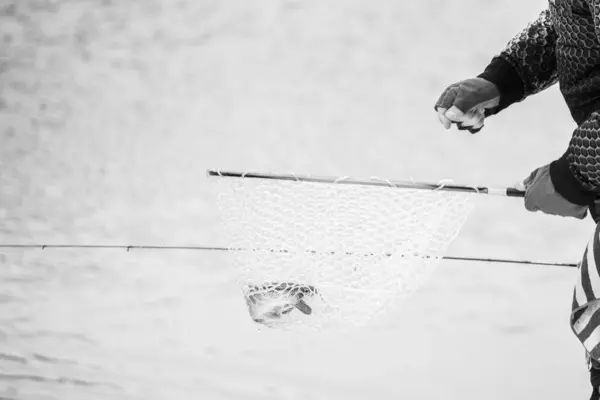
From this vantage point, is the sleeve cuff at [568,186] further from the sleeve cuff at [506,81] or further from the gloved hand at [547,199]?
the sleeve cuff at [506,81]

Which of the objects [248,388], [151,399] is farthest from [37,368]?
[248,388]

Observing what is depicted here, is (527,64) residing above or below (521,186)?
above

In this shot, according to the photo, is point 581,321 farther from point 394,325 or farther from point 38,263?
point 38,263

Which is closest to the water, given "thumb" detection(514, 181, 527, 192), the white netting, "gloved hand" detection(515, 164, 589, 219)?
the white netting

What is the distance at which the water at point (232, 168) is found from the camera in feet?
8.38

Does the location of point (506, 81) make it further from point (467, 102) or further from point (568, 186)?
point (568, 186)

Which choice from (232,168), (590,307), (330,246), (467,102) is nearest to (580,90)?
(467,102)

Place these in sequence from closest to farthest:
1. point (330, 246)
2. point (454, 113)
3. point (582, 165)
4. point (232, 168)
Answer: point (582, 165), point (454, 113), point (330, 246), point (232, 168)

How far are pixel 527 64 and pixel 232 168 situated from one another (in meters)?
2.12

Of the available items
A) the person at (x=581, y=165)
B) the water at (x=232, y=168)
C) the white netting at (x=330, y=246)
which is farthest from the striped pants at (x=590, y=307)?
the water at (x=232, y=168)

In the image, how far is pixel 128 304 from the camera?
290 centimetres

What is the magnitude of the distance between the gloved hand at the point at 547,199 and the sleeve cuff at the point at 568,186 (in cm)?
1

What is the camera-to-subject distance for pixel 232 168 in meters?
3.20

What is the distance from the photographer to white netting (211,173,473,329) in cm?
149
